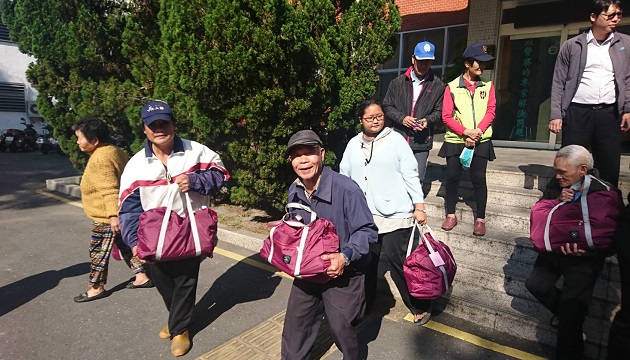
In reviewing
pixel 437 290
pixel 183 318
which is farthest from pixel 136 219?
pixel 437 290

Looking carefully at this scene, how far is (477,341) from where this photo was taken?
3.15 meters

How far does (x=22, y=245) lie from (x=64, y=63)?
14.1ft

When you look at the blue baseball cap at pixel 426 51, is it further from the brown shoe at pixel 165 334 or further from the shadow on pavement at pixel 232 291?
the brown shoe at pixel 165 334

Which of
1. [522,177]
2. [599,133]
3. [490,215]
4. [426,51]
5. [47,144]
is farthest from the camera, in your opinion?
[47,144]

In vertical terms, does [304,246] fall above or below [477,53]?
below

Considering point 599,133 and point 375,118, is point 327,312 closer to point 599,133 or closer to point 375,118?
point 375,118

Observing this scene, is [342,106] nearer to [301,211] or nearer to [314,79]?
[314,79]

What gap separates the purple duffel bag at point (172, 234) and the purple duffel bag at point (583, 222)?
241 cm

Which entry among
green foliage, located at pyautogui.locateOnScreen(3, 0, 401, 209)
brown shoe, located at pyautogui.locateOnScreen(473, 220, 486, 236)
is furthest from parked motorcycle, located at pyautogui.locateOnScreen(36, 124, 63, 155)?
brown shoe, located at pyautogui.locateOnScreen(473, 220, 486, 236)

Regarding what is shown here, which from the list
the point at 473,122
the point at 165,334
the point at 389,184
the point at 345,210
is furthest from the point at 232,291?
the point at 473,122

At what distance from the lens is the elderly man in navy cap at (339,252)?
2.43m

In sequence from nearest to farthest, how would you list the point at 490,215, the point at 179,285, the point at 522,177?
the point at 179,285
the point at 490,215
the point at 522,177

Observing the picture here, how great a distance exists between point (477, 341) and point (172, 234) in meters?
2.52

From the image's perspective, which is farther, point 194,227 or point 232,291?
point 232,291
